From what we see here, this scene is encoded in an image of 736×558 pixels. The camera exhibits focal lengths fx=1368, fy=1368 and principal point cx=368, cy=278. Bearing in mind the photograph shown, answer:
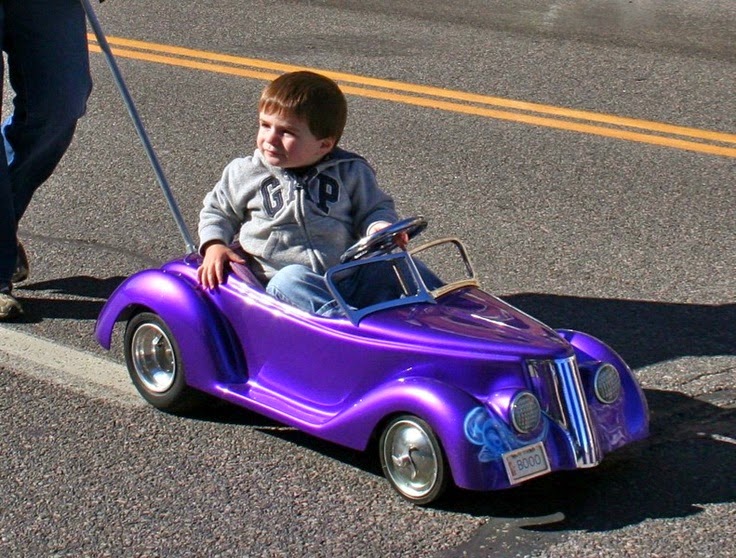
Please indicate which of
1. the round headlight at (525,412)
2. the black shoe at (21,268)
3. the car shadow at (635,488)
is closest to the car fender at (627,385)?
the car shadow at (635,488)

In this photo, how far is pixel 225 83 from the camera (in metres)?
7.66

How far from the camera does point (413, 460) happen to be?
3400 millimetres

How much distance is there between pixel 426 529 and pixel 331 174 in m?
1.13

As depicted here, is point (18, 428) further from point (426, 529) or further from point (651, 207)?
point (651, 207)

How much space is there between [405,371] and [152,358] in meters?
0.97

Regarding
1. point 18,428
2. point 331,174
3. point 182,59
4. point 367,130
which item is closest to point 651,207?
point 367,130

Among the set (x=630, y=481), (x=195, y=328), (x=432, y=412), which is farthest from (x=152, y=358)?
(x=630, y=481)

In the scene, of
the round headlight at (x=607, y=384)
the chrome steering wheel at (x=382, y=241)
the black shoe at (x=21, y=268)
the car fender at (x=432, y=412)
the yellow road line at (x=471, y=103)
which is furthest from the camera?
the yellow road line at (x=471, y=103)

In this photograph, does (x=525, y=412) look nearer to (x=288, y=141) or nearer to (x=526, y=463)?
(x=526, y=463)

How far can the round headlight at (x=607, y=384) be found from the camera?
3.47 metres

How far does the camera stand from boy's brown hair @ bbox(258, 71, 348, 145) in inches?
150

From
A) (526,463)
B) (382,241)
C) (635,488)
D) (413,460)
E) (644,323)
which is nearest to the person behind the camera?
(526,463)

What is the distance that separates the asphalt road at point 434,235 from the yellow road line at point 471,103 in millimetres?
21

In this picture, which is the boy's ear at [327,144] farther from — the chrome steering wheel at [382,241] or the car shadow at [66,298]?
the car shadow at [66,298]
